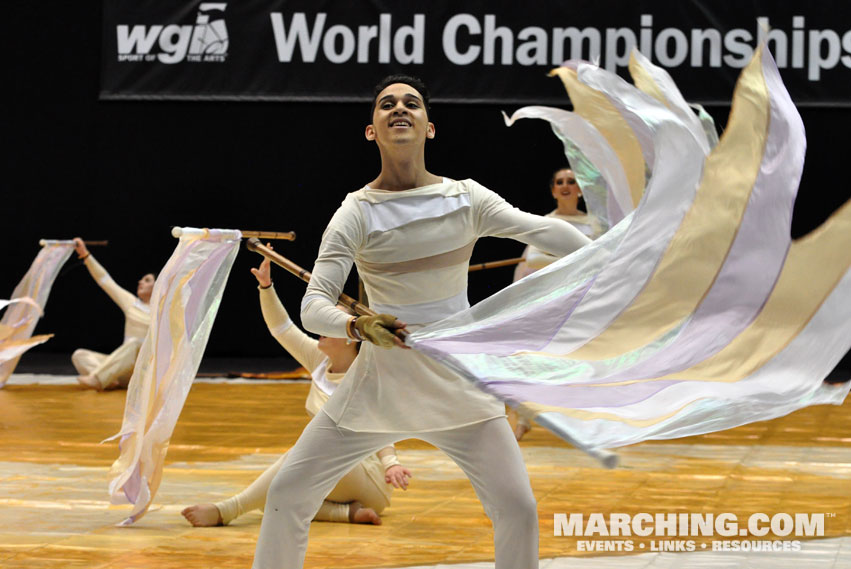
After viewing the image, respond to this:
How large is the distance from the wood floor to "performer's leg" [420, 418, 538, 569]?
877 mm

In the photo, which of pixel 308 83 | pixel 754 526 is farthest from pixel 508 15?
pixel 754 526

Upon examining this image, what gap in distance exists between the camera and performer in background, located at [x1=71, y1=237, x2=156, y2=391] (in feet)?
23.3

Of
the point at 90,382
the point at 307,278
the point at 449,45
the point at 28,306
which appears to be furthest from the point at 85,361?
the point at 307,278

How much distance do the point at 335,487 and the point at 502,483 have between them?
1528 millimetres

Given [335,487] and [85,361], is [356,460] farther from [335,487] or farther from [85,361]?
[85,361]

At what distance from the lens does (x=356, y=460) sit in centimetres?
233

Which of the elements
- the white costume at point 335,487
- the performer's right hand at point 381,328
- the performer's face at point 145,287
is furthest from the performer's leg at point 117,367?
the performer's right hand at point 381,328

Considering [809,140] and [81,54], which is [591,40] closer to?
[809,140]

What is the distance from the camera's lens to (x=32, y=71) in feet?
30.6

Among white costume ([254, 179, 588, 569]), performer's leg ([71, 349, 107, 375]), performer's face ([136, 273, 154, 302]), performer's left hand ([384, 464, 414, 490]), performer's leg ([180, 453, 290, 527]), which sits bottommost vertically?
performer's leg ([71, 349, 107, 375])

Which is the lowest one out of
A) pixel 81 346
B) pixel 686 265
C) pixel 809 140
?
pixel 81 346

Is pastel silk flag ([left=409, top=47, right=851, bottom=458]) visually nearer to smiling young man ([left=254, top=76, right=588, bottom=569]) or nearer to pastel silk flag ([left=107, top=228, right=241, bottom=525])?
smiling young man ([left=254, top=76, right=588, bottom=569])

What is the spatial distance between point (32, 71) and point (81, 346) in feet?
8.15

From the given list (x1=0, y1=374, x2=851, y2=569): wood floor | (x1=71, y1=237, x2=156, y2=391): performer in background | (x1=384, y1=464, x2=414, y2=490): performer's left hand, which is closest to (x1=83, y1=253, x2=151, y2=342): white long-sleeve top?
(x1=71, y1=237, x2=156, y2=391): performer in background
